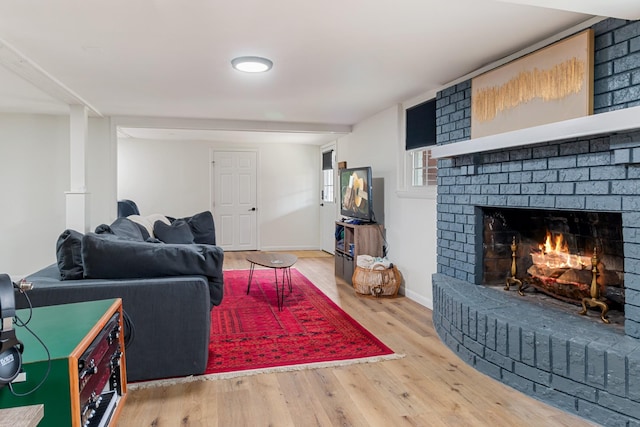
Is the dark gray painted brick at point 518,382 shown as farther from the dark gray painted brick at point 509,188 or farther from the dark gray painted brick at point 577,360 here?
the dark gray painted brick at point 509,188

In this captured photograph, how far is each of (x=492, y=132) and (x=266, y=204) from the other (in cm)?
562

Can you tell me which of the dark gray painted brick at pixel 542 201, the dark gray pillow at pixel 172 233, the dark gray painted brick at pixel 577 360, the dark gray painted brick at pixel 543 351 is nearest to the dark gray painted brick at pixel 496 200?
the dark gray painted brick at pixel 542 201

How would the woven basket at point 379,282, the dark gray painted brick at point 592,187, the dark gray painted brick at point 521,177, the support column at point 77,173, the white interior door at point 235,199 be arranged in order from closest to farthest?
the dark gray painted brick at point 592,187, the dark gray painted brick at point 521,177, the woven basket at point 379,282, the support column at point 77,173, the white interior door at point 235,199

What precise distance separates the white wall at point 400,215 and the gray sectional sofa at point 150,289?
239cm

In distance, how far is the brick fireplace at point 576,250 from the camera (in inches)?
79.5

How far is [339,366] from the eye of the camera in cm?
271

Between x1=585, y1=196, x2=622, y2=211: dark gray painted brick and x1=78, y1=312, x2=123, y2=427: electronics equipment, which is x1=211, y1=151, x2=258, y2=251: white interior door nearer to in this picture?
x1=78, y1=312, x2=123, y2=427: electronics equipment

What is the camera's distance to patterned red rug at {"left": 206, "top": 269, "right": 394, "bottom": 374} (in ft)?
9.23

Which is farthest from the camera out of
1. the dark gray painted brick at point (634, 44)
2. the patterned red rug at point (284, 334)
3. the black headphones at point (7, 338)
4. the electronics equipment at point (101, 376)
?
the patterned red rug at point (284, 334)

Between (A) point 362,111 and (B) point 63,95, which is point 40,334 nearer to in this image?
(B) point 63,95

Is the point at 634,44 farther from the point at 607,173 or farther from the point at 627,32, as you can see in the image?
the point at 607,173

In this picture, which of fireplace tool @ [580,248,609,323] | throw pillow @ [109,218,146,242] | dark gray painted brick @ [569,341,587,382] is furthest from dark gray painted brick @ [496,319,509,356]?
throw pillow @ [109,218,146,242]

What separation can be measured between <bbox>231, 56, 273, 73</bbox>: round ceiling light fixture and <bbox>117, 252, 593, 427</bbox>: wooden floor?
2.21m

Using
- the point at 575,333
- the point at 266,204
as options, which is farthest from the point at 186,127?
the point at 575,333
